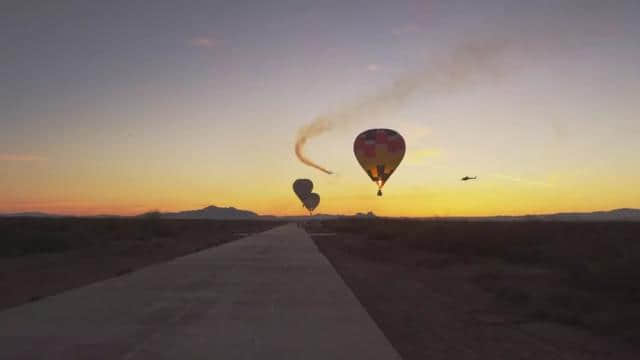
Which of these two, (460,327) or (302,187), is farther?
(302,187)

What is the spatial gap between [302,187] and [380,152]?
290 ft

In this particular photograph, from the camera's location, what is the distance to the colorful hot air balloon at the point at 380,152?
44781mm

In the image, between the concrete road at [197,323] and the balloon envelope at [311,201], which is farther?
the balloon envelope at [311,201]

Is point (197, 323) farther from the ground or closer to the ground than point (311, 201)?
closer to the ground

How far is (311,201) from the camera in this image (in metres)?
145

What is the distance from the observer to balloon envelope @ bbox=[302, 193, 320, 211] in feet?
460

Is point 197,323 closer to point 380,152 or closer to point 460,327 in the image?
point 460,327

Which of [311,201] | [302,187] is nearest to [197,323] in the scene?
[302,187]

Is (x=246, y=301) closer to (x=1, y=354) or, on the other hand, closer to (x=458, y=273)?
(x=1, y=354)

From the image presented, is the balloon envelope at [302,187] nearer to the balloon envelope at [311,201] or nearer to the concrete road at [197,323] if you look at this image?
the balloon envelope at [311,201]

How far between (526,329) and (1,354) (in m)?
8.37

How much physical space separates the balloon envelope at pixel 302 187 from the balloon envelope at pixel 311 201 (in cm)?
392

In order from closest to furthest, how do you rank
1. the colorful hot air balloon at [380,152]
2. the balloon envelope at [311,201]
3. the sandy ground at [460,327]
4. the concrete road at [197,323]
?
the concrete road at [197,323]
the sandy ground at [460,327]
the colorful hot air balloon at [380,152]
the balloon envelope at [311,201]

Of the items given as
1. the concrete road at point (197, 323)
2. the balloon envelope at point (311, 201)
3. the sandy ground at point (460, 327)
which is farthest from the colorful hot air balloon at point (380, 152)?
the balloon envelope at point (311, 201)
